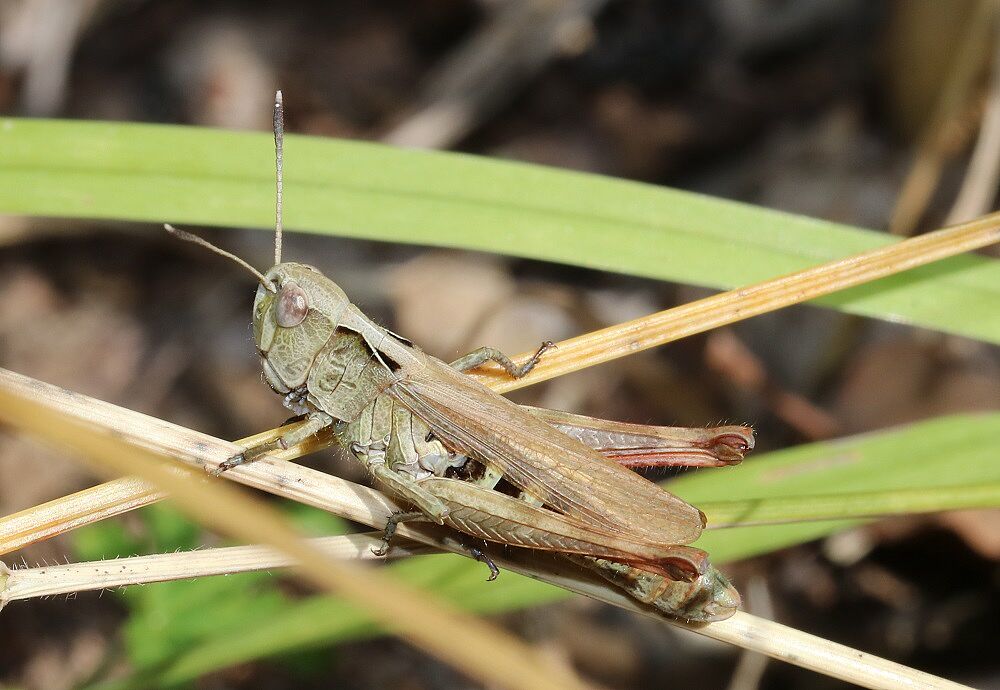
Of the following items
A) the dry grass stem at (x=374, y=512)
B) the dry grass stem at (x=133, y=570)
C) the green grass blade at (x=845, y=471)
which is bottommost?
the dry grass stem at (x=133, y=570)

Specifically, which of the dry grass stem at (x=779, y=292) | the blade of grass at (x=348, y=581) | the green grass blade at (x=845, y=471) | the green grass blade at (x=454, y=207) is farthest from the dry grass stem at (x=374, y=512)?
the blade of grass at (x=348, y=581)

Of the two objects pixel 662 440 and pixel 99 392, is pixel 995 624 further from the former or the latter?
pixel 99 392

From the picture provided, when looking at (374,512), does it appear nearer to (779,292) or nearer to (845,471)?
(779,292)

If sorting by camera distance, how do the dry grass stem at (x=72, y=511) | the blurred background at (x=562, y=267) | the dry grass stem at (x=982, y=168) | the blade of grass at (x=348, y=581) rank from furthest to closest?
1. the blurred background at (x=562, y=267)
2. the dry grass stem at (x=982, y=168)
3. the dry grass stem at (x=72, y=511)
4. the blade of grass at (x=348, y=581)

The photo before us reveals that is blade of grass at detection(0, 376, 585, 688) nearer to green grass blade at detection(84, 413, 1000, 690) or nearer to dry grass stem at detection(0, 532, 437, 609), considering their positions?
dry grass stem at detection(0, 532, 437, 609)

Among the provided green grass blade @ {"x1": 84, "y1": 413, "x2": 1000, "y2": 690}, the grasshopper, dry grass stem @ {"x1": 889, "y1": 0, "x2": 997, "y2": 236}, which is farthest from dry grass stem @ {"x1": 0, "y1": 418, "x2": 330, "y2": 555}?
dry grass stem @ {"x1": 889, "y1": 0, "x2": 997, "y2": 236}

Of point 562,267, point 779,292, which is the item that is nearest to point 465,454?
point 779,292

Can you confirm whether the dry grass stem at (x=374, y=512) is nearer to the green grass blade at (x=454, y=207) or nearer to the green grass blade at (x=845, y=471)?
the green grass blade at (x=845, y=471)
